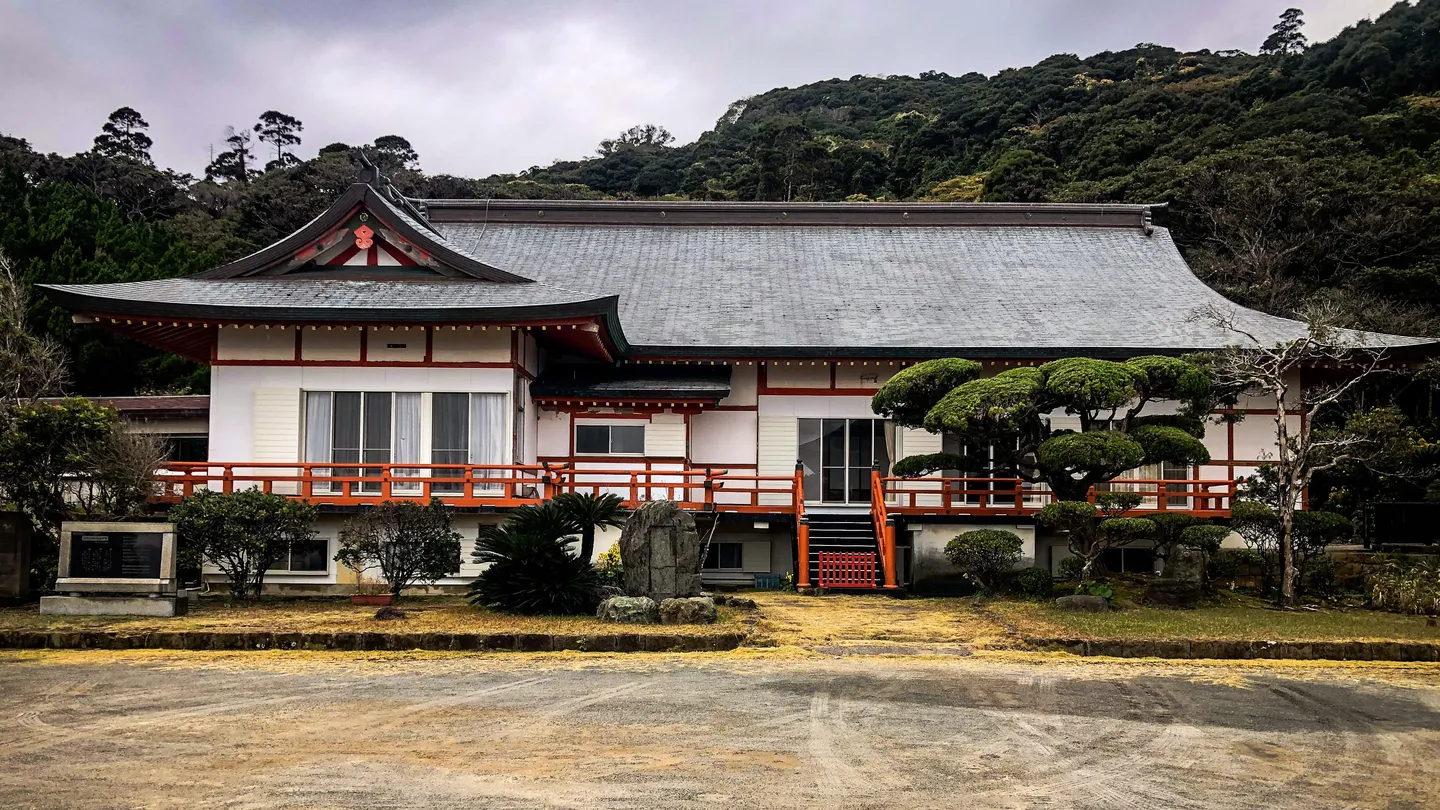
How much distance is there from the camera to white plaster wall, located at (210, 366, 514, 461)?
20406 millimetres

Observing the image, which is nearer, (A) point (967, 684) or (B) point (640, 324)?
(A) point (967, 684)

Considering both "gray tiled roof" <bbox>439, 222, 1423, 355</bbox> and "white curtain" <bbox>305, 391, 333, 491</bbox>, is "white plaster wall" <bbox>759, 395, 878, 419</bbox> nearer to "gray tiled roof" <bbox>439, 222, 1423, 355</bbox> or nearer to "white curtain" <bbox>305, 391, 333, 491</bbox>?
"gray tiled roof" <bbox>439, 222, 1423, 355</bbox>

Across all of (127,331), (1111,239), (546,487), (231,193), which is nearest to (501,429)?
(546,487)

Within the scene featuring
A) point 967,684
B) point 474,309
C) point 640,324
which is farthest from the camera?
point 640,324

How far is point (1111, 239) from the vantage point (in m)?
29.3

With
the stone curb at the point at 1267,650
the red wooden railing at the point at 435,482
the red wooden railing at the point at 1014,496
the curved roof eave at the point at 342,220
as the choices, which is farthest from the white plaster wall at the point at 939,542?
the curved roof eave at the point at 342,220

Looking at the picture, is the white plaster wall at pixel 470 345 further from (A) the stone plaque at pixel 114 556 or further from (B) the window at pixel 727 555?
(A) the stone plaque at pixel 114 556

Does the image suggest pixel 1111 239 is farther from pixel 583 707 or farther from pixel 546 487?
pixel 583 707

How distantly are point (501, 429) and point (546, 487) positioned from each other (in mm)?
1570

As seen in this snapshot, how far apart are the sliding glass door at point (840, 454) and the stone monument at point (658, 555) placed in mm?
8361

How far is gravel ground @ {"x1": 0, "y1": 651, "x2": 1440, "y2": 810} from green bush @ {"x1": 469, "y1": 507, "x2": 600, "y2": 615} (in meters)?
2.77

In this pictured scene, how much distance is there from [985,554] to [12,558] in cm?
1456

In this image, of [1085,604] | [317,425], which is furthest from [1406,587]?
[317,425]

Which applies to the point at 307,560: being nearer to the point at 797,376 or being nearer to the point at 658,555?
the point at 658,555
